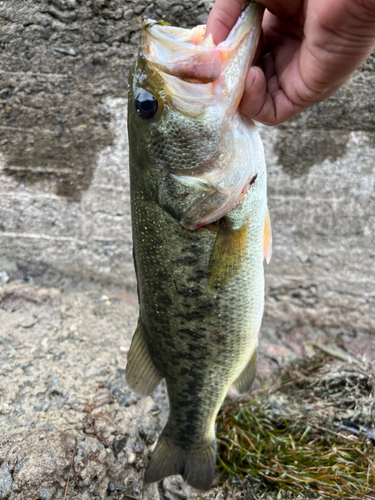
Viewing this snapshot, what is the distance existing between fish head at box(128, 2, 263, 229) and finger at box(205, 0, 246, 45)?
0.15 ft

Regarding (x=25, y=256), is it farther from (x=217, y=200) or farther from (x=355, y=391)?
(x=355, y=391)

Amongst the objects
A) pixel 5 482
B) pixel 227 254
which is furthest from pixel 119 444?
pixel 227 254

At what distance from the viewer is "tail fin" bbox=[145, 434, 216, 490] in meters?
1.64

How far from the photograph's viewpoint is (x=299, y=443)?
202 centimetres

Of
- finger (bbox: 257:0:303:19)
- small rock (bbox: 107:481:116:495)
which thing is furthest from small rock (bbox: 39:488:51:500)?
finger (bbox: 257:0:303:19)

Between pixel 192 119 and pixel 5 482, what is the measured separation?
62.6 inches

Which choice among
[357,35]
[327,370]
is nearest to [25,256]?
[327,370]

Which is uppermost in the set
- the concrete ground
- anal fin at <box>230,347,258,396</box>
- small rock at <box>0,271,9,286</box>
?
anal fin at <box>230,347,258,396</box>

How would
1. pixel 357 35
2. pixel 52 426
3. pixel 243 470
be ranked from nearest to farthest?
pixel 357 35 < pixel 52 426 < pixel 243 470

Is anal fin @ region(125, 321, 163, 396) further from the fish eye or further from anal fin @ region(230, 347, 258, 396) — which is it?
the fish eye

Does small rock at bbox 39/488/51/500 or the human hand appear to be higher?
the human hand

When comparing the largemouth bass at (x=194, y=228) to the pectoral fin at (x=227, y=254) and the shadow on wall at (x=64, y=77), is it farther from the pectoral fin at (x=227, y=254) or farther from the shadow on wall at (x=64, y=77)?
the shadow on wall at (x=64, y=77)

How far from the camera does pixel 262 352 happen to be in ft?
8.82

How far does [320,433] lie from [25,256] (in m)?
2.29
